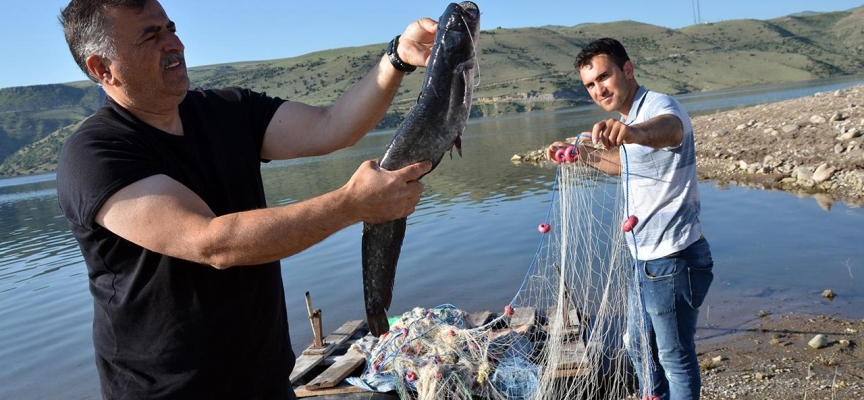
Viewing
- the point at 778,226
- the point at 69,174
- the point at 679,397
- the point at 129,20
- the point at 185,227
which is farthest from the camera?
the point at 778,226

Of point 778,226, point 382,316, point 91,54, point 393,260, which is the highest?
point 91,54

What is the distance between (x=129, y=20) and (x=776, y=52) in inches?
7116

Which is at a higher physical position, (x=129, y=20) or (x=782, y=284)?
(x=129, y=20)

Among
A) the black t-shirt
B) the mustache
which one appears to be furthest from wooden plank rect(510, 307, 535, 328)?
the mustache

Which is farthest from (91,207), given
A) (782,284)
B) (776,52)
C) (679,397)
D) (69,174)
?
(776,52)

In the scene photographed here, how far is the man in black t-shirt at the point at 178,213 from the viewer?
96.8 inches

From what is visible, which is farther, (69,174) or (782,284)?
(782,284)

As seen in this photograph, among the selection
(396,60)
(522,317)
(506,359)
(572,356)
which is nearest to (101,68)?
(396,60)

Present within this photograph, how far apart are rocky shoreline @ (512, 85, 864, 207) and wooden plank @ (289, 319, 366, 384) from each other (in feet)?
39.7

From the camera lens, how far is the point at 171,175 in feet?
9.32

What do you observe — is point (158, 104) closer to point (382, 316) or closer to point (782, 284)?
point (382, 316)

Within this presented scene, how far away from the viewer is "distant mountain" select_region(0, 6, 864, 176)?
13162 centimetres

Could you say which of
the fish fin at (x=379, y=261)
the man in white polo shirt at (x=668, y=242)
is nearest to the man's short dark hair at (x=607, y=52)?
the man in white polo shirt at (x=668, y=242)

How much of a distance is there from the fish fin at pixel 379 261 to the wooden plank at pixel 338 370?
14.1 feet
